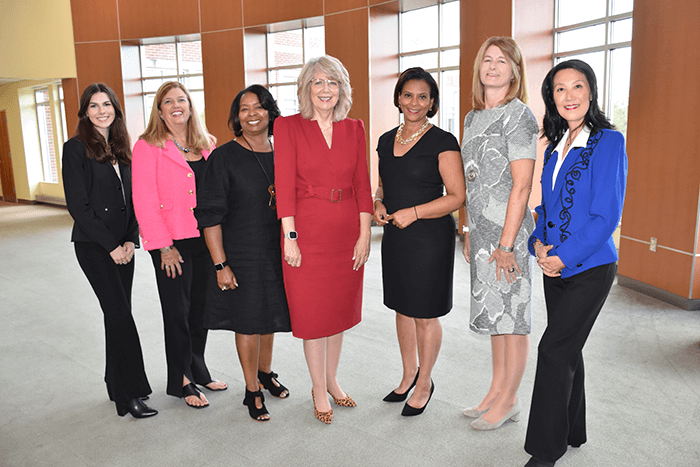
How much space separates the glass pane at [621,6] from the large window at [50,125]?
12.4 meters

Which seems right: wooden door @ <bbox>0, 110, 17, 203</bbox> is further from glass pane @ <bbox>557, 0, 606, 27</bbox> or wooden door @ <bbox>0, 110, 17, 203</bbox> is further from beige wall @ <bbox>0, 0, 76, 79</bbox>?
glass pane @ <bbox>557, 0, 606, 27</bbox>

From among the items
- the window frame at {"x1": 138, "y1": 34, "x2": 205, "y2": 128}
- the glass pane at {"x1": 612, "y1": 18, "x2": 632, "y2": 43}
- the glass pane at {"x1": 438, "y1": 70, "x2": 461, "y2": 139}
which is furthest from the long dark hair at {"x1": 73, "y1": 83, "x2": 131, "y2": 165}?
the window frame at {"x1": 138, "y1": 34, "x2": 205, "y2": 128}

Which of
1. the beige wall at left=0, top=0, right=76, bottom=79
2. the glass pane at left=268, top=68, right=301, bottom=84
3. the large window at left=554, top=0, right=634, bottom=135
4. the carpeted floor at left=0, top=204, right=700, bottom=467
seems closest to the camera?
the carpeted floor at left=0, top=204, right=700, bottom=467

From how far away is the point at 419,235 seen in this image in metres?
2.72

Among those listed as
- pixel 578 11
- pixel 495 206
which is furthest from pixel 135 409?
pixel 578 11

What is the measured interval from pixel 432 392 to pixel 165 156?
200cm

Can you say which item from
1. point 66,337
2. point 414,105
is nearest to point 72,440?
point 66,337

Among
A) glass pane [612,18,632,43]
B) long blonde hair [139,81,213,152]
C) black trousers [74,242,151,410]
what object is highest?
glass pane [612,18,632,43]

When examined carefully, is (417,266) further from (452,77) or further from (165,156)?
(452,77)

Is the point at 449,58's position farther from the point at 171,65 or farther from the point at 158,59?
the point at 158,59

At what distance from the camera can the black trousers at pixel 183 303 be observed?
296cm

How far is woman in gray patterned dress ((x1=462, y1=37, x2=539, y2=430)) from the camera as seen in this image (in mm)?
2424

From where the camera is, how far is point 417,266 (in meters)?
2.75

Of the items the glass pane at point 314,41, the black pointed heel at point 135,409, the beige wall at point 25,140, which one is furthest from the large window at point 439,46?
the beige wall at point 25,140
